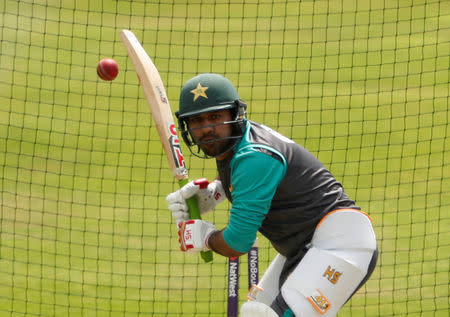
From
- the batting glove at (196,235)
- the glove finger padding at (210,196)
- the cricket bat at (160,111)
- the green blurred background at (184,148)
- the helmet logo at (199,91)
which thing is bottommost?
the green blurred background at (184,148)

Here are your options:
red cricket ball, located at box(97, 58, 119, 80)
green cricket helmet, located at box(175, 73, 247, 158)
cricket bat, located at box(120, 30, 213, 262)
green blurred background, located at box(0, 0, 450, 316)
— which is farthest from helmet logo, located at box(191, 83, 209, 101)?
green blurred background, located at box(0, 0, 450, 316)

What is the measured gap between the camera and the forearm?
4.54 metres

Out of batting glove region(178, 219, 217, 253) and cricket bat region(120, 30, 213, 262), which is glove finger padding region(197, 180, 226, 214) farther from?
batting glove region(178, 219, 217, 253)

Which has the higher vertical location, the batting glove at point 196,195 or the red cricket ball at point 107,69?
the red cricket ball at point 107,69

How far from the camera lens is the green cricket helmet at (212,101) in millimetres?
4449

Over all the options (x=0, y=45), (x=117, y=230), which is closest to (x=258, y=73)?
(x=0, y=45)

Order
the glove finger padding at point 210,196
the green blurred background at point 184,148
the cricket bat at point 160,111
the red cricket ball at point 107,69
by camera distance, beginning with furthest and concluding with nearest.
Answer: the green blurred background at point 184,148 < the red cricket ball at point 107,69 < the cricket bat at point 160,111 < the glove finger padding at point 210,196

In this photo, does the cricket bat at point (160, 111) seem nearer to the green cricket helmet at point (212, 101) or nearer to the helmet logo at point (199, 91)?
the green cricket helmet at point (212, 101)

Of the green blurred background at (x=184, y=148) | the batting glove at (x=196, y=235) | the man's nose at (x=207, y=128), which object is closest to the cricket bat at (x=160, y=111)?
the batting glove at (x=196, y=235)

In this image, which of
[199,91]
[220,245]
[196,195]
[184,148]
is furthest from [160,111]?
[184,148]

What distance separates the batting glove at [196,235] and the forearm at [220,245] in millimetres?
47

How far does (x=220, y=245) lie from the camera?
457 centimetres

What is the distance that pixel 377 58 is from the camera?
12891 mm

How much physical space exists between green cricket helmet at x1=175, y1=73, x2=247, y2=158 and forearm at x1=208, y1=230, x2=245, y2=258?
0.43 metres
